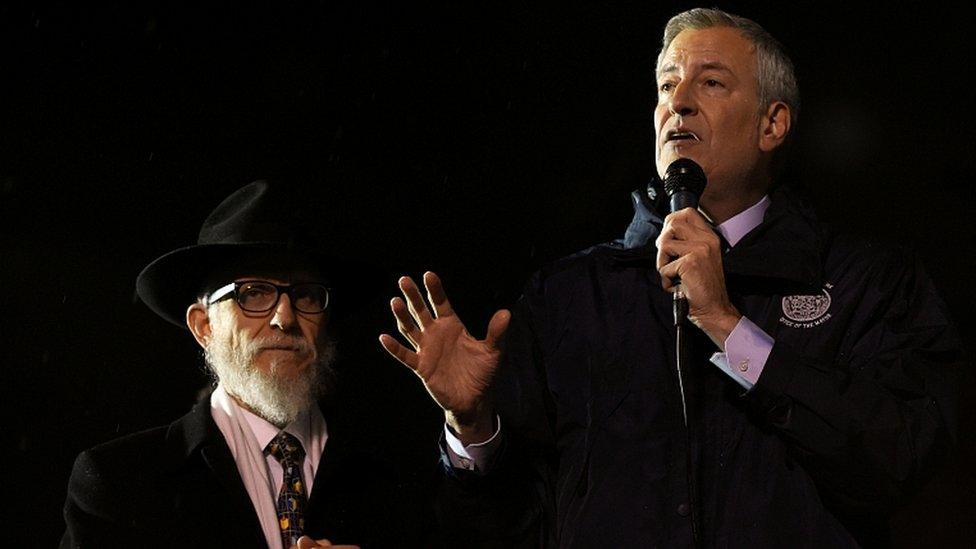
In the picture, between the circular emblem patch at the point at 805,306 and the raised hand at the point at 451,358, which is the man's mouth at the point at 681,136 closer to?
the circular emblem patch at the point at 805,306

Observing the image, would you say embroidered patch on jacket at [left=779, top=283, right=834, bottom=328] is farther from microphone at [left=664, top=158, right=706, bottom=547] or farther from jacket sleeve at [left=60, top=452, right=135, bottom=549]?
jacket sleeve at [left=60, top=452, right=135, bottom=549]

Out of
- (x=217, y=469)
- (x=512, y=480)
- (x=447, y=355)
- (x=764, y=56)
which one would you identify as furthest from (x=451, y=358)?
(x=764, y=56)

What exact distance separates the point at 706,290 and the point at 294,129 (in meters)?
2.05

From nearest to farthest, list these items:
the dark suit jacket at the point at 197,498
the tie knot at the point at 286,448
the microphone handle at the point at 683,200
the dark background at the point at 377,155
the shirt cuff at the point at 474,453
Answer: the microphone handle at the point at 683,200 → the shirt cuff at the point at 474,453 → the dark suit jacket at the point at 197,498 → the tie knot at the point at 286,448 → the dark background at the point at 377,155

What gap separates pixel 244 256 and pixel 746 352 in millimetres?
1597

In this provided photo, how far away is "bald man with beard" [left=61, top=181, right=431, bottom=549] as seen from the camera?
2863 millimetres

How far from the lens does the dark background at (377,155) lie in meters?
3.52

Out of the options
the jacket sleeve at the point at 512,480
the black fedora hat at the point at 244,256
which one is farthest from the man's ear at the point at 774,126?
the black fedora hat at the point at 244,256

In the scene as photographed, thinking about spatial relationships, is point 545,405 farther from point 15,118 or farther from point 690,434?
point 15,118

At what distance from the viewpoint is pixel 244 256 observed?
3.28m

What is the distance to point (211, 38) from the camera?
151 inches

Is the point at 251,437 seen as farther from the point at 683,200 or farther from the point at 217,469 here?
the point at 683,200

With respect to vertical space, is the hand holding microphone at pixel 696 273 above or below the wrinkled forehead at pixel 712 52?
below

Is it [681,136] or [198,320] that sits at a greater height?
[681,136]
